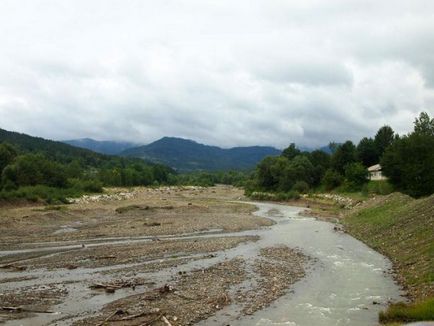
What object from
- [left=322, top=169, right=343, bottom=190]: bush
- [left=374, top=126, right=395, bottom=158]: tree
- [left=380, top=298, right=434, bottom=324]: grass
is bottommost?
[left=380, top=298, right=434, bottom=324]: grass

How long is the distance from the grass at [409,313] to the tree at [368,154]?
124578mm

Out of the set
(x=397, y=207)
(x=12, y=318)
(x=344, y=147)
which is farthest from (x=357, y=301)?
(x=344, y=147)

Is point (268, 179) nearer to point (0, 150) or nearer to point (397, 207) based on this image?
point (0, 150)

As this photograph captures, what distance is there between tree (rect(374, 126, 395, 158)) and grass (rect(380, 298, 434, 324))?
121 m

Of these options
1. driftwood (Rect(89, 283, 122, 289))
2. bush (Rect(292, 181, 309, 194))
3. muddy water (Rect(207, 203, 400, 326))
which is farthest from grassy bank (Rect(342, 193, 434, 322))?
bush (Rect(292, 181, 309, 194))

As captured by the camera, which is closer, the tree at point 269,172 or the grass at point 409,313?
the grass at point 409,313

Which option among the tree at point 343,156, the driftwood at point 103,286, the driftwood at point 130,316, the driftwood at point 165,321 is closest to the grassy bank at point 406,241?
the driftwood at point 165,321

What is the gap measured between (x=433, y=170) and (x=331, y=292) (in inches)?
2222

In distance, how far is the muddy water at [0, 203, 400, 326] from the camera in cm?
2367

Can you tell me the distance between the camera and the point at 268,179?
15512 centimetres

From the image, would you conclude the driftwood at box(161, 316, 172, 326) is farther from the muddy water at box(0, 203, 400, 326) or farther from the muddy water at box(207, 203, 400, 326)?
the muddy water at box(207, 203, 400, 326)

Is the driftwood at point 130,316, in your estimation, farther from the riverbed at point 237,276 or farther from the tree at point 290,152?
the tree at point 290,152

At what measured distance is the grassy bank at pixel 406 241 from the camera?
2286 cm

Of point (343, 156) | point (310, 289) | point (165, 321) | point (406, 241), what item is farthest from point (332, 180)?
point (165, 321)
